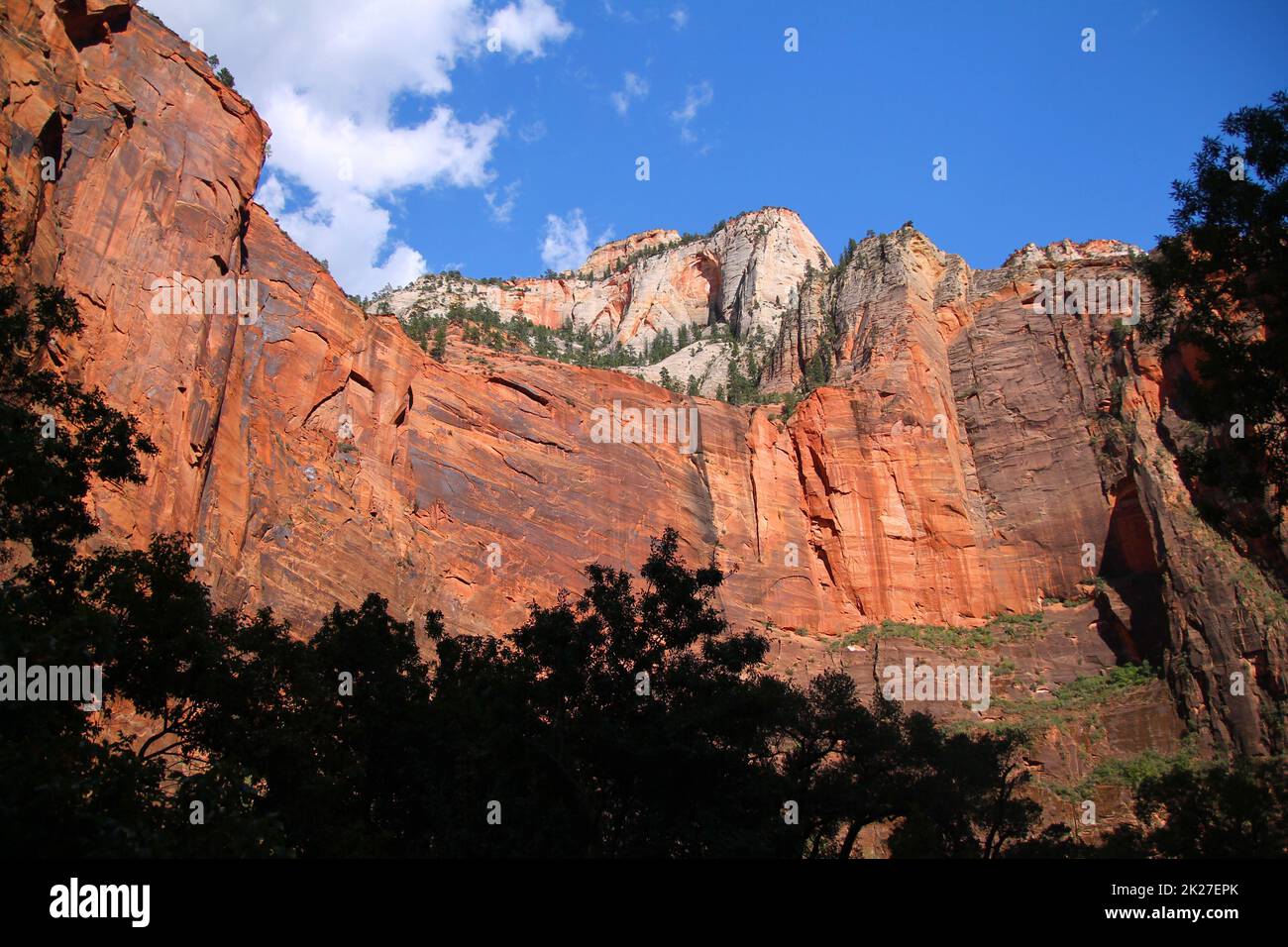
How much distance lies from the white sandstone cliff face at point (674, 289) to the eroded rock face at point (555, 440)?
25.5m

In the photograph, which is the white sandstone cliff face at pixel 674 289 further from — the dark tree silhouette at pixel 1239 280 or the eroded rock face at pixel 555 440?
the dark tree silhouette at pixel 1239 280

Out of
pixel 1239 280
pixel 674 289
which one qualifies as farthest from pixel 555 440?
pixel 674 289

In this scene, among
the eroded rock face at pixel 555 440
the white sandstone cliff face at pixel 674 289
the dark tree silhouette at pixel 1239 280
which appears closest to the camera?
the dark tree silhouette at pixel 1239 280

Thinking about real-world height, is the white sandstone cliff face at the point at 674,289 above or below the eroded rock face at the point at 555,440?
above

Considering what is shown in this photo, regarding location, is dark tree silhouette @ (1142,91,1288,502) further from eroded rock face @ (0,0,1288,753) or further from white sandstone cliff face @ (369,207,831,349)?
white sandstone cliff face @ (369,207,831,349)

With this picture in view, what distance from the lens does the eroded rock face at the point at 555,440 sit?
3425 centimetres

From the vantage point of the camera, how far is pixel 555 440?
175 feet

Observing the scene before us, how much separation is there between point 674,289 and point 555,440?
67187mm

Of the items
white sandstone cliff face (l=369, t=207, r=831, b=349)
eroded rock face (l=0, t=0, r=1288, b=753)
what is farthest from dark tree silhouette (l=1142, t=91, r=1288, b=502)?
white sandstone cliff face (l=369, t=207, r=831, b=349)

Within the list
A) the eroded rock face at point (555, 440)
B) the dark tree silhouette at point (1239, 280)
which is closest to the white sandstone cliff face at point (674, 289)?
the eroded rock face at point (555, 440)

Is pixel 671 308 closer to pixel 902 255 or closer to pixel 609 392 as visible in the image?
pixel 902 255

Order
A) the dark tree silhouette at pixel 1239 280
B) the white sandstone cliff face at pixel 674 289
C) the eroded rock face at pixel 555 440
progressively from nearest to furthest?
the dark tree silhouette at pixel 1239 280
the eroded rock face at pixel 555 440
the white sandstone cliff face at pixel 674 289

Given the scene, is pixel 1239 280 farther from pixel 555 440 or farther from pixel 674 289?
pixel 674 289
